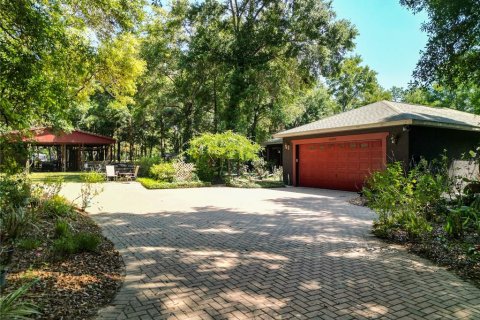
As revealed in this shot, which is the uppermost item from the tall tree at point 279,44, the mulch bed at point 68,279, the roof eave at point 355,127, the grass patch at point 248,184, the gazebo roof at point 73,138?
the tall tree at point 279,44

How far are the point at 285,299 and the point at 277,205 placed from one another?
267 inches

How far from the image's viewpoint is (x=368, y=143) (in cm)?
1323

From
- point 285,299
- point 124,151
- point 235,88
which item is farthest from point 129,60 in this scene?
point 124,151

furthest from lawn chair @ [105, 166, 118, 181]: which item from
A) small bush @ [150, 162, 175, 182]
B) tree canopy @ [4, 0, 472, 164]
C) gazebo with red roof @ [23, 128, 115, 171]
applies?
tree canopy @ [4, 0, 472, 164]

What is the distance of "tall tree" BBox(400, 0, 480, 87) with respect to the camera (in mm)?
8859

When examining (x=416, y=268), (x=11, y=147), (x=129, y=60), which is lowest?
(x=416, y=268)

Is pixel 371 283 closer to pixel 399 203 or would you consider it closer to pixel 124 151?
pixel 399 203

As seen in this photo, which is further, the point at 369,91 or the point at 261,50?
the point at 369,91

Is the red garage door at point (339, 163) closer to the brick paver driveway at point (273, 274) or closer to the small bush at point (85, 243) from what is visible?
the brick paver driveway at point (273, 274)

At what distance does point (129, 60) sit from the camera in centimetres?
1523

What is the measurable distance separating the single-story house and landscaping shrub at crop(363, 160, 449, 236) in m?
4.52

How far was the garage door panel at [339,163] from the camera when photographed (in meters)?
13.1

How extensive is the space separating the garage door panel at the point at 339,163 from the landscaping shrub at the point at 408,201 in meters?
6.21

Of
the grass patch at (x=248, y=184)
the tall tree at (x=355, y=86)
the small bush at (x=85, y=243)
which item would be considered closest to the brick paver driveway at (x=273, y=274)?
the small bush at (x=85, y=243)
